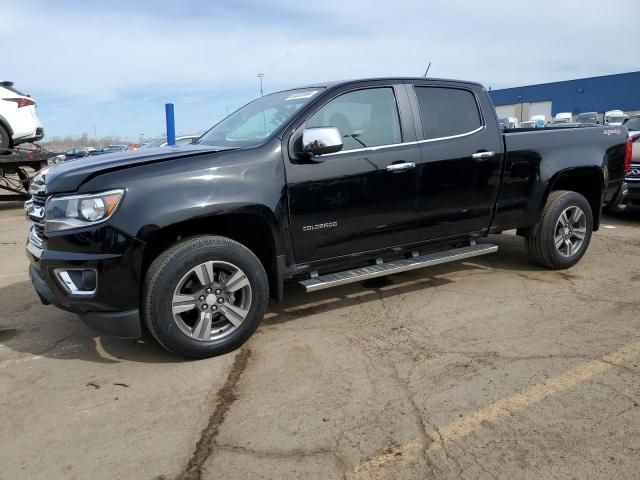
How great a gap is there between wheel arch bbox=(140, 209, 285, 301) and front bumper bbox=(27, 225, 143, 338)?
0.14 meters

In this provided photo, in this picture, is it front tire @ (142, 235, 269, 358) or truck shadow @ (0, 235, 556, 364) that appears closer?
front tire @ (142, 235, 269, 358)

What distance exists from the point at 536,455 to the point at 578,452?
0.21 metres

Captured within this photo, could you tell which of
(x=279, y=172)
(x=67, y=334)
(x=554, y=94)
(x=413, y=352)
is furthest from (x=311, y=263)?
(x=554, y=94)

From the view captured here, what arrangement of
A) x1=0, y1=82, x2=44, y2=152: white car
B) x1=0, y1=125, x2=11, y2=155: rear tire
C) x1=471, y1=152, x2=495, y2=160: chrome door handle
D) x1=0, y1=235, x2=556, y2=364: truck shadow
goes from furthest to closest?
1. x1=0, y1=125, x2=11, y2=155: rear tire
2. x1=0, y1=82, x2=44, y2=152: white car
3. x1=471, y1=152, x2=495, y2=160: chrome door handle
4. x1=0, y1=235, x2=556, y2=364: truck shadow

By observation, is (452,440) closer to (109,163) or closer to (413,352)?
(413,352)

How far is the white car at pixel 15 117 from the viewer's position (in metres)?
11.0

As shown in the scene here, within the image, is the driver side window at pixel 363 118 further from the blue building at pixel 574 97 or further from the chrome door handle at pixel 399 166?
the blue building at pixel 574 97

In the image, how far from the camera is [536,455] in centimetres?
252

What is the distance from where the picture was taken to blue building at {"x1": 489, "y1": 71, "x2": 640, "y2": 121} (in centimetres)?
4494

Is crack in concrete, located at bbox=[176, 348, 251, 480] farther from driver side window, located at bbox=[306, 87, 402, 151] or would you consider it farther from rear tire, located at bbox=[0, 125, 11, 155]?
rear tire, located at bbox=[0, 125, 11, 155]

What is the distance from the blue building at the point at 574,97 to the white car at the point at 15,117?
1695 inches

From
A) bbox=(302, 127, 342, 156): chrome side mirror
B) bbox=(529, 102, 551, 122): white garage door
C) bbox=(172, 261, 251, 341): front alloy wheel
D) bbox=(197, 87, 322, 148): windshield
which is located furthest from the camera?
bbox=(529, 102, 551, 122): white garage door

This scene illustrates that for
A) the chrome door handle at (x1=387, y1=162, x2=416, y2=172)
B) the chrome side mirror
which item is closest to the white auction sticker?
the chrome side mirror

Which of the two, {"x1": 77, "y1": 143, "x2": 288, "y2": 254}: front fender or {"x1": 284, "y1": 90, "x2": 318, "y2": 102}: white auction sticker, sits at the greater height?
{"x1": 284, "y1": 90, "x2": 318, "y2": 102}: white auction sticker
